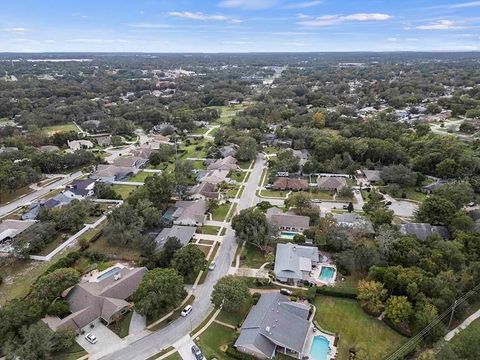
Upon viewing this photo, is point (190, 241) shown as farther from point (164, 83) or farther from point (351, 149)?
point (164, 83)

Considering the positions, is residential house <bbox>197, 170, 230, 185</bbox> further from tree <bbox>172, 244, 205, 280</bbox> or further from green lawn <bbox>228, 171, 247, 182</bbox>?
tree <bbox>172, 244, 205, 280</bbox>

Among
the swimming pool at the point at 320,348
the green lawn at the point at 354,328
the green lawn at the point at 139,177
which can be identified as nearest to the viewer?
the swimming pool at the point at 320,348

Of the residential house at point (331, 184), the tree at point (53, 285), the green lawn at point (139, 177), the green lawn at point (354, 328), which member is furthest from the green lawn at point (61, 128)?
the green lawn at point (354, 328)

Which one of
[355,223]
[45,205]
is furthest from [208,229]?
[45,205]

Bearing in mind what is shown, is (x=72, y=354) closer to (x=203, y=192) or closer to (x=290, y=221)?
(x=290, y=221)

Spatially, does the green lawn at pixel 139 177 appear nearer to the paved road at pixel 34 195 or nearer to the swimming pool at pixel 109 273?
the paved road at pixel 34 195

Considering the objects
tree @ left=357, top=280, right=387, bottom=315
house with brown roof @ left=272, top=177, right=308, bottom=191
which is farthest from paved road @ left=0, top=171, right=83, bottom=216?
tree @ left=357, top=280, right=387, bottom=315
